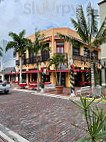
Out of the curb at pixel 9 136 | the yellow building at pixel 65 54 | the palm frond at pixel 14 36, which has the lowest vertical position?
the curb at pixel 9 136

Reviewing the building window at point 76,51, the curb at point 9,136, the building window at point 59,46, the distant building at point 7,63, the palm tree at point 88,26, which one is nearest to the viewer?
the curb at point 9,136

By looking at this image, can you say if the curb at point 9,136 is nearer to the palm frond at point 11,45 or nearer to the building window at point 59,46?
the palm frond at point 11,45

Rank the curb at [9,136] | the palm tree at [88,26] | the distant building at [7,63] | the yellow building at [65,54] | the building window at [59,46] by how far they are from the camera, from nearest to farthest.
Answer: the curb at [9,136] → the palm tree at [88,26] → the yellow building at [65,54] → the building window at [59,46] → the distant building at [7,63]

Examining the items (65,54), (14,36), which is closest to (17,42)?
(14,36)

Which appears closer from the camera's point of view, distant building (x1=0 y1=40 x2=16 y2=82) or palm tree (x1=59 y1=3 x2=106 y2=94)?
palm tree (x1=59 y1=3 x2=106 y2=94)

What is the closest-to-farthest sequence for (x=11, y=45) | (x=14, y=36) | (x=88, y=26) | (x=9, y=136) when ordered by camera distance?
(x=9, y=136) < (x=88, y=26) < (x=14, y=36) < (x=11, y=45)

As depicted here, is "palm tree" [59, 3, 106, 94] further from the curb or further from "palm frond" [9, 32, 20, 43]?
"palm frond" [9, 32, 20, 43]

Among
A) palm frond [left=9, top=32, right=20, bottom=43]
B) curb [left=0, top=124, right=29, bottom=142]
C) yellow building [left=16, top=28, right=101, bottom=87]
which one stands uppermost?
palm frond [left=9, top=32, right=20, bottom=43]

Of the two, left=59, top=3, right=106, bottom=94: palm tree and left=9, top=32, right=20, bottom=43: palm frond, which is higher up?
left=9, top=32, right=20, bottom=43: palm frond

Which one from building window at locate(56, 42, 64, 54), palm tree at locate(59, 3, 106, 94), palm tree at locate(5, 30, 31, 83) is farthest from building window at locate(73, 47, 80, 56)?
palm tree at locate(59, 3, 106, 94)

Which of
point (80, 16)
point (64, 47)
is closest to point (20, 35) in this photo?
point (64, 47)

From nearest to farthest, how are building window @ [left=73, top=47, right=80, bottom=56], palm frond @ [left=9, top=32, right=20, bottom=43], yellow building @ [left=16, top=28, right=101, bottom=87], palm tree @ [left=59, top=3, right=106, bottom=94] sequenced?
1. palm tree @ [left=59, top=3, right=106, bottom=94]
2. palm frond @ [left=9, top=32, right=20, bottom=43]
3. yellow building @ [left=16, top=28, right=101, bottom=87]
4. building window @ [left=73, top=47, right=80, bottom=56]

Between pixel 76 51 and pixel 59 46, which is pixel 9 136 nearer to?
pixel 59 46

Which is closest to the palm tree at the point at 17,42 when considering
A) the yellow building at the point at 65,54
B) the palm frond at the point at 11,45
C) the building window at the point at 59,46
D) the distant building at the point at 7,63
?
the palm frond at the point at 11,45
